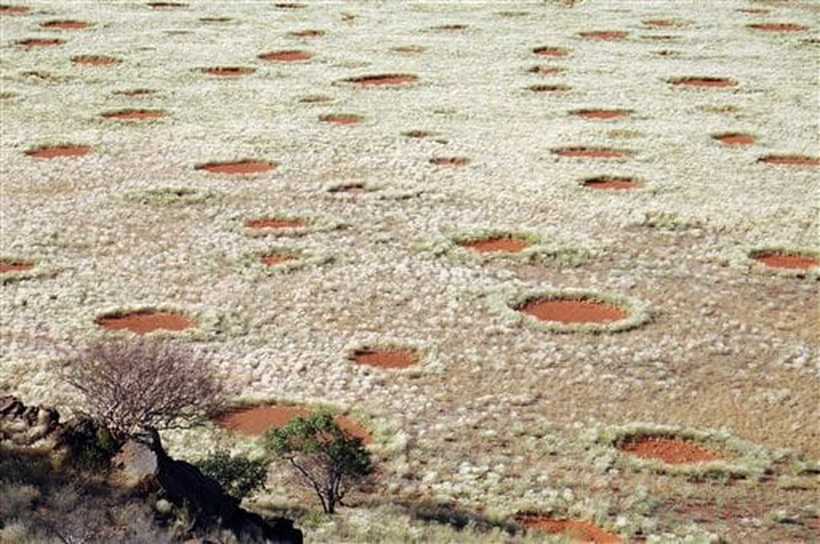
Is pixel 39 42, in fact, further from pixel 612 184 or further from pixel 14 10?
pixel 612 184

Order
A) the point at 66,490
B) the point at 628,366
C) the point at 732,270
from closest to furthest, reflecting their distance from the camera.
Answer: the point at 66,490 → the point at 628,366 → the point at 732,270

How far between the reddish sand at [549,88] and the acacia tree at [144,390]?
2829cm

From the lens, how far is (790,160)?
123ft

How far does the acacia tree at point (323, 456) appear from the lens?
1758 centimetres

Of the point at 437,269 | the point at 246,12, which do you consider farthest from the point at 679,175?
the point at 246,12

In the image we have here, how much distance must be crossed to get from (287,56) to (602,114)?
1594 cm

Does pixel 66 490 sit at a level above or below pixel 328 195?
above

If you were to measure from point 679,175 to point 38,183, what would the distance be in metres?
15.8

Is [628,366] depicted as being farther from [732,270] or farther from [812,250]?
[812,250]

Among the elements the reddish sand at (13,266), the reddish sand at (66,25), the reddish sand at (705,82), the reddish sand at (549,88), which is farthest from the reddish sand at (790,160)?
the reddish sand at (66,25)

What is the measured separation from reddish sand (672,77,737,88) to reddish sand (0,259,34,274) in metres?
27.0

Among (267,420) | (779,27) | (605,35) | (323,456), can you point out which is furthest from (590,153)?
(779,27)

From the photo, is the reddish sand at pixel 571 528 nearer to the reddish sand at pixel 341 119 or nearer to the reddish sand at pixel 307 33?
the reddish sand at pixel 341 119

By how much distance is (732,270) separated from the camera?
91.6 ft
